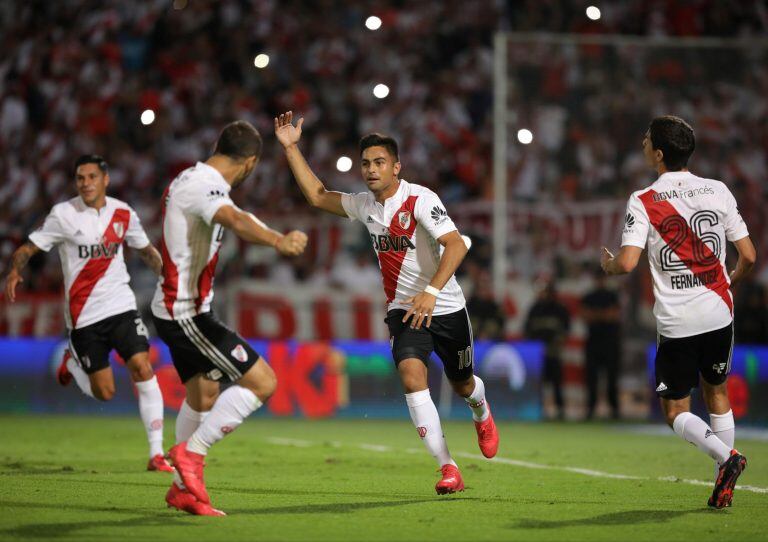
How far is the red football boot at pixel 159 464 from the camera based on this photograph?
10.5m

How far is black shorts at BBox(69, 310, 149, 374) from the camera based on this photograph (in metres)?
10.8

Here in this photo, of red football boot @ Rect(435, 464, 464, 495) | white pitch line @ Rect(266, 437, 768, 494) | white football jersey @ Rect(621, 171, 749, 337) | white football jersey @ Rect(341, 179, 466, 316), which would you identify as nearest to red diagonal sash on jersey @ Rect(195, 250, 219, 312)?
white football jersey @ Rect(341, 179, 466, 316)

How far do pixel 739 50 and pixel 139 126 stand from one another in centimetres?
1012

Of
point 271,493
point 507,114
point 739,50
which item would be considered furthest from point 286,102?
point 271,493

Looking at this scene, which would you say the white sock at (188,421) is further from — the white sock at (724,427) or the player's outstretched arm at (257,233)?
the white sock at (724,427)

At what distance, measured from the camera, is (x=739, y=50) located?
17.0 metres

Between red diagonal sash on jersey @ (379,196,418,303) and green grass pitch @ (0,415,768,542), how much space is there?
1500mm

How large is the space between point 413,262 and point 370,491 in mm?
1710

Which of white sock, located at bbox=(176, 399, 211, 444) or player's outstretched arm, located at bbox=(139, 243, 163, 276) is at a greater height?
player's outstretched arm, located at bbox=(139, 243, 163, 276)

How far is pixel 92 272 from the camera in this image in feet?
35.8

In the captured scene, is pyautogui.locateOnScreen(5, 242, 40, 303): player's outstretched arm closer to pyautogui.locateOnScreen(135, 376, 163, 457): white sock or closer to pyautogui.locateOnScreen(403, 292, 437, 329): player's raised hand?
pyautogui.locateOnScreen(135, 376, 163, 457): white sock

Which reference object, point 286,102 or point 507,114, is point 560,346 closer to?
point 507,114

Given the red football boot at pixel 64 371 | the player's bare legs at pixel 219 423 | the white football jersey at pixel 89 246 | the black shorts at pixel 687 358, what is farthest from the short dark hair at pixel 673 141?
the red football boot at pixel 64 371

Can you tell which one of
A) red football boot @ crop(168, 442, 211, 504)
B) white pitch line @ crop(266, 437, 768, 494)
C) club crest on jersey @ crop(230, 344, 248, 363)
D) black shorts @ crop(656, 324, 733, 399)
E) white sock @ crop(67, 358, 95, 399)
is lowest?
white pitch line @ crop(266, 437, 768, 494)
